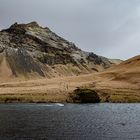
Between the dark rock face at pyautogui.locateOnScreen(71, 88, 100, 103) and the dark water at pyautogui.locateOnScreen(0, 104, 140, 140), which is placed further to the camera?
the dark rock face at pyautogui.locateOnScreen(71, 88, 100, 103)

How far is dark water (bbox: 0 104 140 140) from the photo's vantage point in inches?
3553

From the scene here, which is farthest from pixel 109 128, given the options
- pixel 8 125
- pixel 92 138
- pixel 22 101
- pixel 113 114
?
pixel 22 101

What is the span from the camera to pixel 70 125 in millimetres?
108062

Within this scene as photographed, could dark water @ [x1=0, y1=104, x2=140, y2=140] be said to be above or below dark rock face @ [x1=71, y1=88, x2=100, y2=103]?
below

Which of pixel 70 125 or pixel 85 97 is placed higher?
pixel 85 97

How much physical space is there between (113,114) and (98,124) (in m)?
28.0

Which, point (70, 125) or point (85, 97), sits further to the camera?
point (85, 97)

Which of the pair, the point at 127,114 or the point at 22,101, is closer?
the point at 127,114

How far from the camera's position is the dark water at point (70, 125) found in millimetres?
90250

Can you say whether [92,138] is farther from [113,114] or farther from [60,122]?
[113,114]

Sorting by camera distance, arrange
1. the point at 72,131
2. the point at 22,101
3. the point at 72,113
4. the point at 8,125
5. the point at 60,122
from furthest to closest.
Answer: the point at 22,101 < the point at 72,113 < the point at 60,122 < the point at 8,125 < the point at 72,131

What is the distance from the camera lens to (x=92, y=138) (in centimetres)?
8781

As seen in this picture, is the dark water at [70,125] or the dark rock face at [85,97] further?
the dark rock face at [85,97]

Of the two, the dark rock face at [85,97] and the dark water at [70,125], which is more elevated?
the dark rock face at [85,97]
